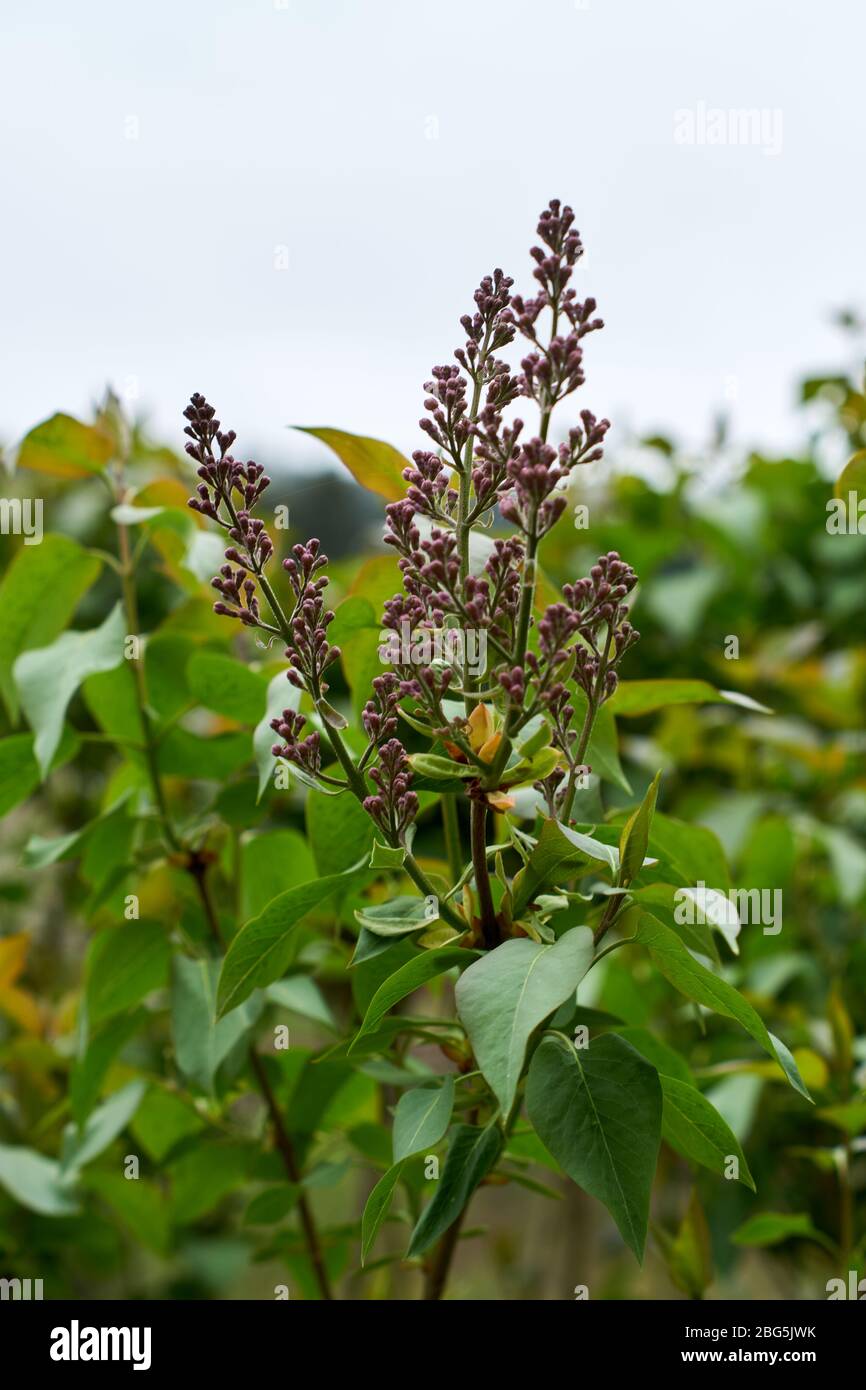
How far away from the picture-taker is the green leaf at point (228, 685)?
671 mm

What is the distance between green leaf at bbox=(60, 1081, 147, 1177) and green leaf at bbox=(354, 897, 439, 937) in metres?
0.35

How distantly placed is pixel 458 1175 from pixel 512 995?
4.5 inches

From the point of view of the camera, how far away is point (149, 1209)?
91 centimetres

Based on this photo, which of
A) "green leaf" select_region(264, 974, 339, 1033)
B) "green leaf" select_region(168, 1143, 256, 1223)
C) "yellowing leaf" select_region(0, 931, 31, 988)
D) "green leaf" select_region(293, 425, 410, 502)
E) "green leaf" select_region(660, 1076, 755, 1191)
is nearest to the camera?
"green leaf" select_region(660, 1076, 755, 1191)

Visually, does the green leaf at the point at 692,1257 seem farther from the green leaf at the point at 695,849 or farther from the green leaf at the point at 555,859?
the green leaf at the point at 555,859

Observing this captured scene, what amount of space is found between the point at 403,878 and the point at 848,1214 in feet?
1.23

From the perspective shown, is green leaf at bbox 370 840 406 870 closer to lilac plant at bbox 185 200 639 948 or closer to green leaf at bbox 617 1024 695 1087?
lilac plant at bbox 185 200 639 948

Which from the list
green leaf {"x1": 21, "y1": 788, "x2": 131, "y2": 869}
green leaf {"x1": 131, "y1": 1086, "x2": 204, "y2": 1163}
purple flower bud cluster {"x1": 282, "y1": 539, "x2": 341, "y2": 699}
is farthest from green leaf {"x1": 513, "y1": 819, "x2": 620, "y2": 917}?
green leaf {"x1": 131, "y1": 1086, "x2": 204, "y2": 1163}

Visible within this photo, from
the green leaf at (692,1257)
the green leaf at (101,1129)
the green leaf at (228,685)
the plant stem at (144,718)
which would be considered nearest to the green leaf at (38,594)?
the plant stem at (144,718)

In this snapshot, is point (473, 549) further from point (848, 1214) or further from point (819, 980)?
point (819, 980)

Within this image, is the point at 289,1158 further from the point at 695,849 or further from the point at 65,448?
the point at 65,448

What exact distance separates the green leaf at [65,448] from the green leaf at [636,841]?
496mm

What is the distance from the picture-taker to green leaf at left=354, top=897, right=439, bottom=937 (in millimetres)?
477
